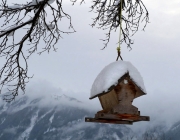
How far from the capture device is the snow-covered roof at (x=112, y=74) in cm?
553

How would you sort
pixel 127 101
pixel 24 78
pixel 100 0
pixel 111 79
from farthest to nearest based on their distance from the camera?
pixel 100 0 → pixel 24 78 → pixel 127 101 → pixel 111 79

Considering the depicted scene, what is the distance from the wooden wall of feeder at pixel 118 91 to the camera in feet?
18.2

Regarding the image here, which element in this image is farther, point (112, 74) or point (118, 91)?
point (118, 91)

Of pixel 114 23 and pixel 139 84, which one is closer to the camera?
pixel 139 84

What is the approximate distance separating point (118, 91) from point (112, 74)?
423 millimetres

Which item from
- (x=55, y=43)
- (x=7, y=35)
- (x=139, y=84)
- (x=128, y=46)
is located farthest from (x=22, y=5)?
(x=128, y=46)

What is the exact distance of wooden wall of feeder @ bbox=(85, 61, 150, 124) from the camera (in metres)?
5.56

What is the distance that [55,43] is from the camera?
21.6ft

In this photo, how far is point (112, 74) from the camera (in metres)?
5.56

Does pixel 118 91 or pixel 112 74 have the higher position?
pixel 112 74

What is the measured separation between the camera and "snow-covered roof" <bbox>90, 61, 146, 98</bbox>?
18.1ft

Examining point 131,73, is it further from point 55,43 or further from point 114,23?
point 114,23

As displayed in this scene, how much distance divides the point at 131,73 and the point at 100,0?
2.02 metres

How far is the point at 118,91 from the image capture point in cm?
589
